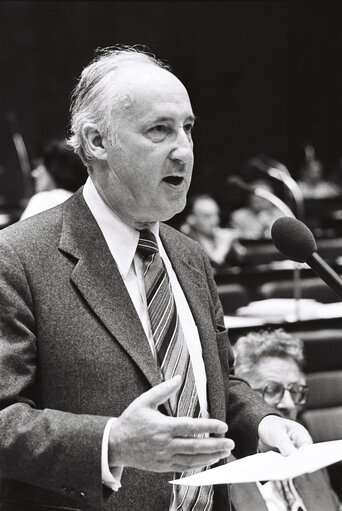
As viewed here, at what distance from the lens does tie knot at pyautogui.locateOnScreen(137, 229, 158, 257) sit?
1.46 meters

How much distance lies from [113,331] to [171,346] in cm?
13

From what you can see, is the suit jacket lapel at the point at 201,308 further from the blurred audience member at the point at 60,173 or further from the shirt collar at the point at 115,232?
the blurred audience member at the point at 60,173

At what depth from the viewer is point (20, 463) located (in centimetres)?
119

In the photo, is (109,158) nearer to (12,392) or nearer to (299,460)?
(12,392)

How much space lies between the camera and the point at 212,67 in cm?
1085

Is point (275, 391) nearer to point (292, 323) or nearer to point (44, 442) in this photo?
point (292, 323)

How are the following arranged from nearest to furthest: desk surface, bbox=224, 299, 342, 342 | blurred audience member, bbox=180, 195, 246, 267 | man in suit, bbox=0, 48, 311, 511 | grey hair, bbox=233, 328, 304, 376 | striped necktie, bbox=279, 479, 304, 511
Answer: man in suit, bbox=0, 48, 311, 511, striped necktie, bbox=279, 479, 304, 511, grey hair, bbox=233, 328, 304, 376, desk surface, bbox=224, 299, 342, 342, blurred audience member, bbox=180, 195, 246, 267

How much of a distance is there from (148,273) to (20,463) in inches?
16.7

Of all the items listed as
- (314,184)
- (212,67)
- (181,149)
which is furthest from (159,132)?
(212,67)

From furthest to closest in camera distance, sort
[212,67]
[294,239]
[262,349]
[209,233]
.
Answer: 1. [212,67]
2. [209,233]
3. [262,349]
4. [294,239]

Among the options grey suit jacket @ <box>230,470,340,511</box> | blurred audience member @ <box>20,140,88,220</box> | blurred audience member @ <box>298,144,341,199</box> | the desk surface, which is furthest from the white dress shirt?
blurred audience member @ <box>298,144,341,199</box>

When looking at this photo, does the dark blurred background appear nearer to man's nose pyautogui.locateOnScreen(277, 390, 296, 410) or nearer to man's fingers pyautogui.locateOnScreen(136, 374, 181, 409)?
man's nose pyautogui.locateOnScreen(277, 390, 296, 410)

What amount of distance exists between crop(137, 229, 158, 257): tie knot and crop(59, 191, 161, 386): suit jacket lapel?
0.23 feet

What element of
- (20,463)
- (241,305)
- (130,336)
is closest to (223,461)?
(130,336)
